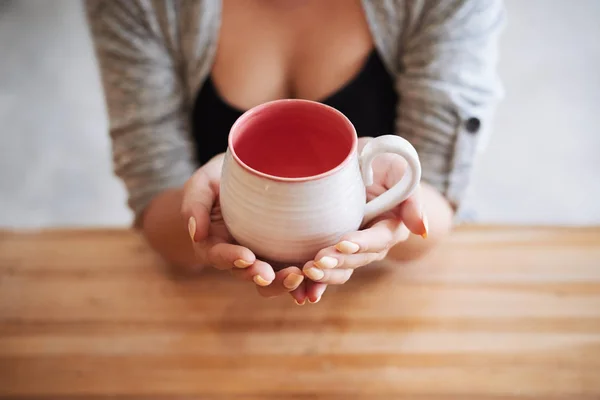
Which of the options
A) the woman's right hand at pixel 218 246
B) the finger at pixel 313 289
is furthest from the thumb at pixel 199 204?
the finger at pixel 313 289

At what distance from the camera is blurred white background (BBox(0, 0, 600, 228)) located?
1460 millimetres

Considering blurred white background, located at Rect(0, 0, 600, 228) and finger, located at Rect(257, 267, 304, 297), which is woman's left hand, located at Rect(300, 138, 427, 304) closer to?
finger, located at Rect(257, 267, 304, 297)

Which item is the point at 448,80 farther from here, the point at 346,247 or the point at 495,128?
the point at 495,128

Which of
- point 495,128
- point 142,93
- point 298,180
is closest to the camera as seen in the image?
point 298,180

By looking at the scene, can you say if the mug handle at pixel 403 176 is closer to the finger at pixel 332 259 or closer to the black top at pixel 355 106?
the finger at pixel 332 259

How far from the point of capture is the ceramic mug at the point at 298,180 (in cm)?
40

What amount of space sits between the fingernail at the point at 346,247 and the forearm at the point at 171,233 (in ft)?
0.99

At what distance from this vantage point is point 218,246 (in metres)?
0.48

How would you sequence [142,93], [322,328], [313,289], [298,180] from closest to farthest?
1. [298,180]
2. [313,289]
3. [322,328]
4. [142,93]

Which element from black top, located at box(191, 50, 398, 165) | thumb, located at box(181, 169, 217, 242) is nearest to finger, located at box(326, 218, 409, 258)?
thumb, located at box(181, 169, 217, 242)

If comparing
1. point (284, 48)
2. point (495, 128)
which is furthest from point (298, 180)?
point (495, 128)

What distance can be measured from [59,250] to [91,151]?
95 cm

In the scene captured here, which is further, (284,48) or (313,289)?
(284,48)

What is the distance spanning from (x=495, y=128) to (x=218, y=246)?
1.30 m
